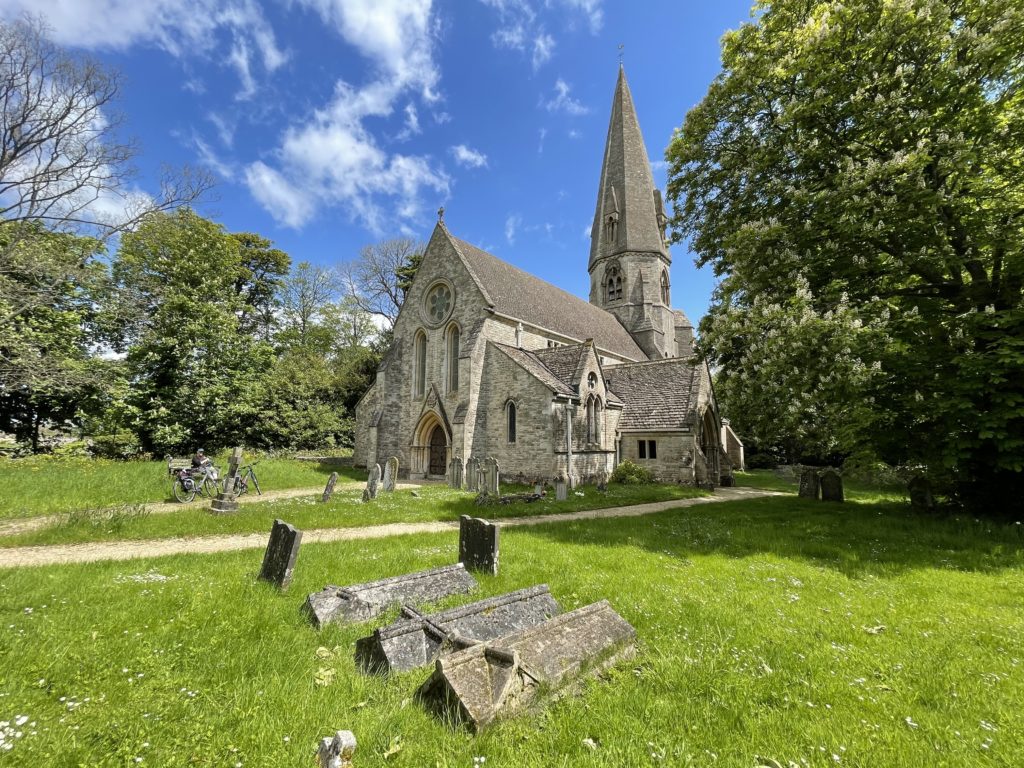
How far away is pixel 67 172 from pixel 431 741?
810 inches

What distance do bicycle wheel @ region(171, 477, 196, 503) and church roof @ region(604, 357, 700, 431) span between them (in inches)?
707

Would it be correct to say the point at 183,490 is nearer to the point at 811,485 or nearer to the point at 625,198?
the point at 811,485

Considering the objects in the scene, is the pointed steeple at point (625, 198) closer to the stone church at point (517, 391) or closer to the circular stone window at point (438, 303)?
the stone church at point (517, 391)

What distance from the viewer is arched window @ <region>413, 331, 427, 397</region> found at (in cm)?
2475

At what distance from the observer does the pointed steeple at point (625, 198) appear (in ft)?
124

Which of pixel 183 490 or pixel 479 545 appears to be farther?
pixel 183 490

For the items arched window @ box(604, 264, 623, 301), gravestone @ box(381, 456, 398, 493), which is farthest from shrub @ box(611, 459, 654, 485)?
arched window @ box(604, 264, 623, 301)

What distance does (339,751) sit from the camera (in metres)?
2.36

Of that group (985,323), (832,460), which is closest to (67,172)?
(985,323)

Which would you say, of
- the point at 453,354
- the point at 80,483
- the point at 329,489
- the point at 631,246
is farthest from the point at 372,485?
the point at 631,246

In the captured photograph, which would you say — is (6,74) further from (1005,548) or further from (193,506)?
(1005,548)

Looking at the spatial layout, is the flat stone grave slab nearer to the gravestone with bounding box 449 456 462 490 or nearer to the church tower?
the gravestone with bounding box 449 456 462 490

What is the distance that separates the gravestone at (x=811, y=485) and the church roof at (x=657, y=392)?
5180 millimetres

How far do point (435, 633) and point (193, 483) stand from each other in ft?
45.2
